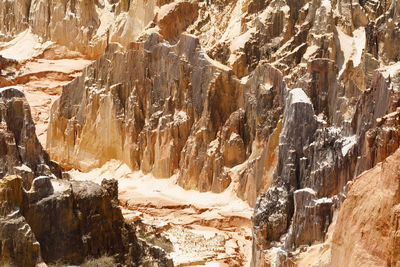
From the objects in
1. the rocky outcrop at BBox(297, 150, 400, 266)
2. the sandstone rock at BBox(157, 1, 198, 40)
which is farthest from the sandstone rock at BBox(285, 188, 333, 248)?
the sandstone rock at BBox(157, 1, 198, 40)

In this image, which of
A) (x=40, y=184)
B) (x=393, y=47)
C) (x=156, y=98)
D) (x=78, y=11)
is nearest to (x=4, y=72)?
(x=78, y=11)

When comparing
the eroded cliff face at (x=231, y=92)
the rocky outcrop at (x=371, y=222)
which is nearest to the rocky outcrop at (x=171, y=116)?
the eroded cliff face at (x=231, y=92)

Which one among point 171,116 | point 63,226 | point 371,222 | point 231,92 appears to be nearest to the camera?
point 371,222

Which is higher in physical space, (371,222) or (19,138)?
(19,138)

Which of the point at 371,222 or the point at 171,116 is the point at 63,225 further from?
A: the point at 171,116

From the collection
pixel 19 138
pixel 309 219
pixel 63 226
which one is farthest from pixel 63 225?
pixel 19 138

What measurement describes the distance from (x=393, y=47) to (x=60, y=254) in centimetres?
1719

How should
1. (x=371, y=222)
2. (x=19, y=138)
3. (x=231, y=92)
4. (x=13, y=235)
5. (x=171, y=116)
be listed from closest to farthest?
(x=371, y=222)
(x=13, y=235)
(x=19, y=138)
(x=231, y=92)
(x=171, y=116)

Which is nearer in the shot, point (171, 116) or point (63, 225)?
point (63, 225)

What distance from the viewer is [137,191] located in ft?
74.0

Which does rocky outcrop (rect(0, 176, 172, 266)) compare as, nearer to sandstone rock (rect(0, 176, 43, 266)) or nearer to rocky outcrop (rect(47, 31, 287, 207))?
sandstone rock (rect(0, 176, 43, 266))

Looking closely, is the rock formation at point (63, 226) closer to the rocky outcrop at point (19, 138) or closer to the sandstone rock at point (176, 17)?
the rocky outcrop at point (19, 138)

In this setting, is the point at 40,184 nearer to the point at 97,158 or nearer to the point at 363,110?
the point at 363,110

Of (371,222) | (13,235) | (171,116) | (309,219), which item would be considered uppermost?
(171,116)
